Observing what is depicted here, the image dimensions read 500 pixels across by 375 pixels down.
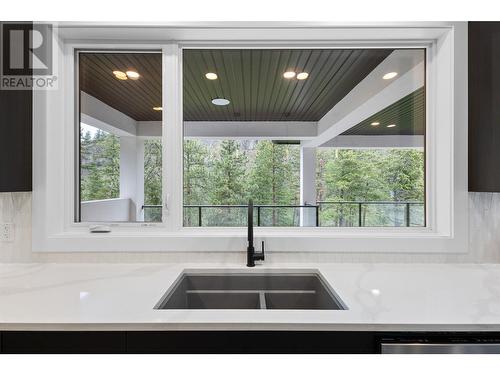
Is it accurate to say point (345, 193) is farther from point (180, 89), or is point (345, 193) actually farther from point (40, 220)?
point (40, 220)

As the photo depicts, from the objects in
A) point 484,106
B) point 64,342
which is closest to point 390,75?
point 484,106

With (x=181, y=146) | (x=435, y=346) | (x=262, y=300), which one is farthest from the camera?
(x=181, y=146)

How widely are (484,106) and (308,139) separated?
948 mm

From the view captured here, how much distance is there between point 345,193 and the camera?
1.86 m

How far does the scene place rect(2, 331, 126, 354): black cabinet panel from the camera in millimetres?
912

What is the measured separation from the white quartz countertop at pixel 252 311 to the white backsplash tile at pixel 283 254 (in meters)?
0.05

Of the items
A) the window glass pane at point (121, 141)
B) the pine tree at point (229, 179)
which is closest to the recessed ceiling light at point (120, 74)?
the window glass pane at point (121, 141)

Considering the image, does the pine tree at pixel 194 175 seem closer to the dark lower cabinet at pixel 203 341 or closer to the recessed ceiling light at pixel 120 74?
the recessed ceiling light at pixel 120 74

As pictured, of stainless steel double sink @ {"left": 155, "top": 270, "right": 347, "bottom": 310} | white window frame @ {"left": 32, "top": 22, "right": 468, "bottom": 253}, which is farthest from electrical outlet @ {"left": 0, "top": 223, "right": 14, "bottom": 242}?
stainless steel double sink @ {"left": 155, "top": 270, "right": 347, "bottom": 310}

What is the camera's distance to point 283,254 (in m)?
1.57

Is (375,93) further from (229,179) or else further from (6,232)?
(6,232)

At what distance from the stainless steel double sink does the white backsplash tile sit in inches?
4.3

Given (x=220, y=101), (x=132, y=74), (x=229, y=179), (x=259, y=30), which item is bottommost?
(x=229, y=179)

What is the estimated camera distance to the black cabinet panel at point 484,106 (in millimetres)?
1391
